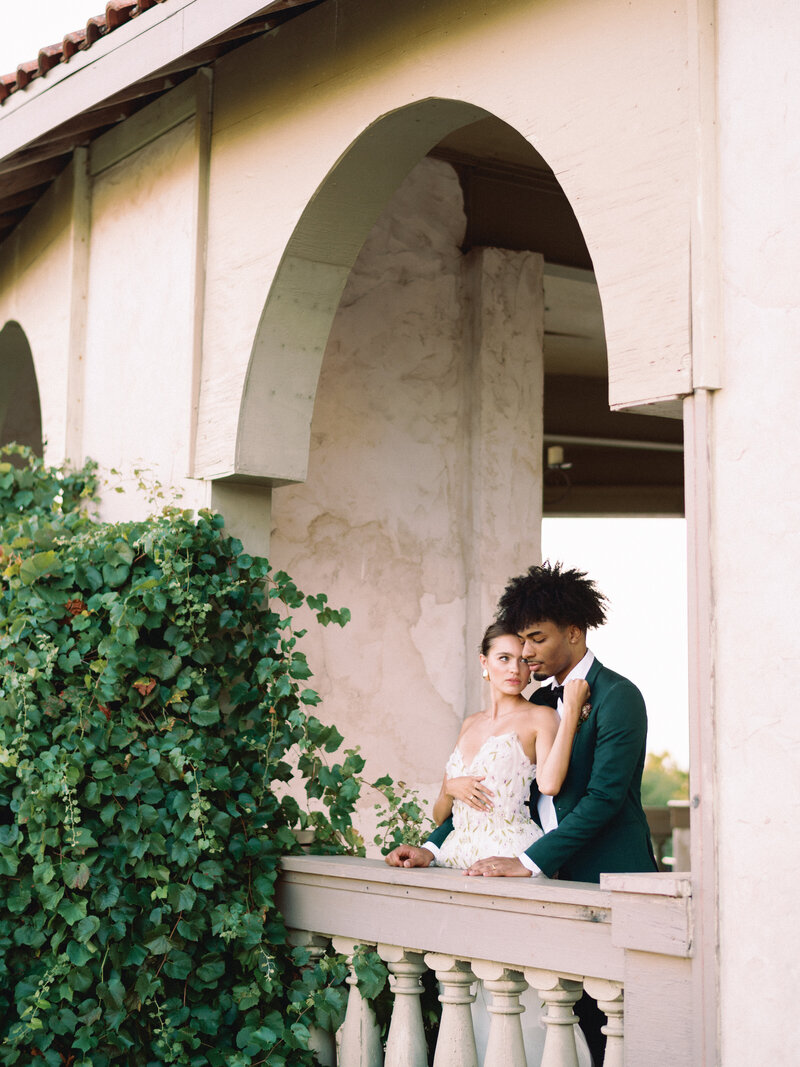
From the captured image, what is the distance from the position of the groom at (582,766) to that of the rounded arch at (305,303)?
44.5 inches

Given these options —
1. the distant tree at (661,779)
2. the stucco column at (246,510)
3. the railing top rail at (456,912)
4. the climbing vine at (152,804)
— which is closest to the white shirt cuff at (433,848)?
the railing top rail at (456,912)

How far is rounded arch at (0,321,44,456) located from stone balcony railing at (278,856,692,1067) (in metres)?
4.20

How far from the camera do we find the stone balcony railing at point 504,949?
9.66ft

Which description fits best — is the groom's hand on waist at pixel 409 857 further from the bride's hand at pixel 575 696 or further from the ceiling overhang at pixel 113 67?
the ceiling overhang at pixel 113 67

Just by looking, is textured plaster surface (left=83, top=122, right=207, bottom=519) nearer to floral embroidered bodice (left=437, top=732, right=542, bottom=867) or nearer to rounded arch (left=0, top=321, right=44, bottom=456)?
rounded arch (left=0, top=321, right=44, bottom=456)

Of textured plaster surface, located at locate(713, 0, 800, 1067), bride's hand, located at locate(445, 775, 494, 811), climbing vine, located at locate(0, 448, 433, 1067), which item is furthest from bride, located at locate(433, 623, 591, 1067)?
textured plaster surface, located at locate(713, 0, 800, 1067)

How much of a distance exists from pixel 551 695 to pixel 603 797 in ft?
1.90

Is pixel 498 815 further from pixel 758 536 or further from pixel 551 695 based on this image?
pixel 758 536

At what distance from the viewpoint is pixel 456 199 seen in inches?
245

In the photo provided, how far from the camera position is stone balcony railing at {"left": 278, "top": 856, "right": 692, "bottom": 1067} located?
2.95 metres

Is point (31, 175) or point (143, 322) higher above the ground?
point (31, 175)

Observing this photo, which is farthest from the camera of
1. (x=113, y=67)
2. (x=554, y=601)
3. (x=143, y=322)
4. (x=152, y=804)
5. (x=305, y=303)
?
(x=143, y=322)

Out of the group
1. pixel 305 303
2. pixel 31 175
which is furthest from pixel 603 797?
pixel 31 175

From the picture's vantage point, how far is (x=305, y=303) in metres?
4.70
